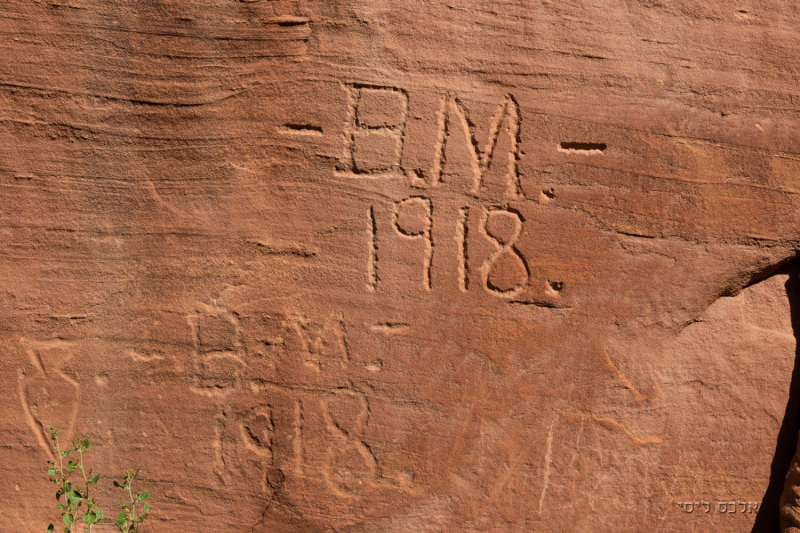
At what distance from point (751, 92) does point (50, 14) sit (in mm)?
2207

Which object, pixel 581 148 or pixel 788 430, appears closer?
pixel 581 148

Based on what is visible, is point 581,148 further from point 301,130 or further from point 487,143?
Answer: point 301,130

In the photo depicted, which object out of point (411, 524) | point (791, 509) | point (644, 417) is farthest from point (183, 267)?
point (791, 509)

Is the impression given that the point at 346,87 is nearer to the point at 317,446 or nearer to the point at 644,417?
the point at 317,446

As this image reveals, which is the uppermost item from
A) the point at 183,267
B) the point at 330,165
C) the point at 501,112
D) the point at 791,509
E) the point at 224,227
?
the point at 501,112

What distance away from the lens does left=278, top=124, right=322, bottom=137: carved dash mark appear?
1.76 metres

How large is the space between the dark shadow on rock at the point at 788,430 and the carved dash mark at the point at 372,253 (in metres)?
1.41

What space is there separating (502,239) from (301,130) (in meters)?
0.74

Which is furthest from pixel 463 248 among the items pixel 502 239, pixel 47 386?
pixel 47 386

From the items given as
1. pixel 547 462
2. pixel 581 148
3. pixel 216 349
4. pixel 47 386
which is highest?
pixel 581 148

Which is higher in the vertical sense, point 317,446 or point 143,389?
point 143,389

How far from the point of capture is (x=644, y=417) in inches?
72.8

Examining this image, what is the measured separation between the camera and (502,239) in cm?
181

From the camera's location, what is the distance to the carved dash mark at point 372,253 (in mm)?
1797
